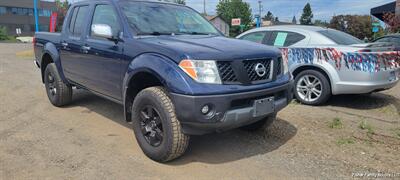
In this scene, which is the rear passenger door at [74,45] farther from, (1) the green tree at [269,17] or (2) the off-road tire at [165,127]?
(1) the green tree at [269,17]

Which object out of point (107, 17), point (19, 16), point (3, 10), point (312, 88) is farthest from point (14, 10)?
point (312, 88)

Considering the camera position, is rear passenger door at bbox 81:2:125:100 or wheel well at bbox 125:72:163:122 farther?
rear passenger door at bbox 81:2:125:100

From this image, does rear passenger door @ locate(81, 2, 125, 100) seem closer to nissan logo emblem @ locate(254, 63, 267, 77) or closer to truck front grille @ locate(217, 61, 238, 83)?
truck front grille @ locate(217, 61, 238, 83)

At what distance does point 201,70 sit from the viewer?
3408 millimetres

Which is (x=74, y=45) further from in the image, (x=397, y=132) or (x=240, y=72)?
(x=397, y=132)

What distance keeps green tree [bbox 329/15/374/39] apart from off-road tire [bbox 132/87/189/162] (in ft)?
167

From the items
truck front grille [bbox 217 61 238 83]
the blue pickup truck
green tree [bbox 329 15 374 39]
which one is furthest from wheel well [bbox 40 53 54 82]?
green tree [bbox 329 15 374 39]

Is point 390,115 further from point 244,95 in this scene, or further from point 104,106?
point 104,106

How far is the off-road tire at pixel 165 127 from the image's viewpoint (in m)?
3.51

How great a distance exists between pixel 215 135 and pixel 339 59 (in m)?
2.78

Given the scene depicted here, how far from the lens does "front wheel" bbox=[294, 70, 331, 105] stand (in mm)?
6316

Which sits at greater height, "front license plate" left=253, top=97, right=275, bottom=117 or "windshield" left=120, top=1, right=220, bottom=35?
"windshield" left=120, top=1, right=220, bottom=35

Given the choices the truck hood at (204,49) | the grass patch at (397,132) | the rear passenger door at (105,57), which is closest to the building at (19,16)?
the rear passenger door at (105,57)

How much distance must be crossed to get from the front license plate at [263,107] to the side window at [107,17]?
1989 mm
